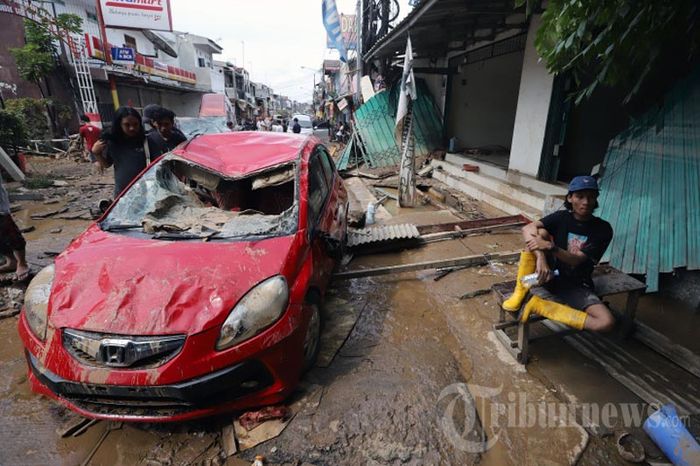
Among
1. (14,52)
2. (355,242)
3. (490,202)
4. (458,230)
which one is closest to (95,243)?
(355,242)

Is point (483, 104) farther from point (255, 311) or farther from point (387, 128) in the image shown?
point (255, 311)

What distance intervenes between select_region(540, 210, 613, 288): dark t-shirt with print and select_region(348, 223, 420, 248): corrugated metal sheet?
7.35ft

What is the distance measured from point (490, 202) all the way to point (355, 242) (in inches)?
138

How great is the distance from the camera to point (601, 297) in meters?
2.62

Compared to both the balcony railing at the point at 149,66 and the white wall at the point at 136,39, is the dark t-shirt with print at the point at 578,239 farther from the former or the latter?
the white wall at the point at 136,39

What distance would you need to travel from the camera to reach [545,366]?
2.61m

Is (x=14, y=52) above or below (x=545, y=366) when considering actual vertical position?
above

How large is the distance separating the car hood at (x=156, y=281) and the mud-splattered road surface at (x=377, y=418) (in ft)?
2.40

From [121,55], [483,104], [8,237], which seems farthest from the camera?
[121,55]

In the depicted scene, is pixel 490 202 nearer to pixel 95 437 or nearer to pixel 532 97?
pixel 532 97

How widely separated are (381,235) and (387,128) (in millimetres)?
6853

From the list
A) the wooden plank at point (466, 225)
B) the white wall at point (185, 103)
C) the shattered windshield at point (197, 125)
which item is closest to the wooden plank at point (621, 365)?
the wooden plank at point (466, 225)

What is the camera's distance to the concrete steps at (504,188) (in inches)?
218

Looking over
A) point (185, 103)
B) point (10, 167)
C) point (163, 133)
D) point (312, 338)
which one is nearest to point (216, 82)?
point (185, 103)
